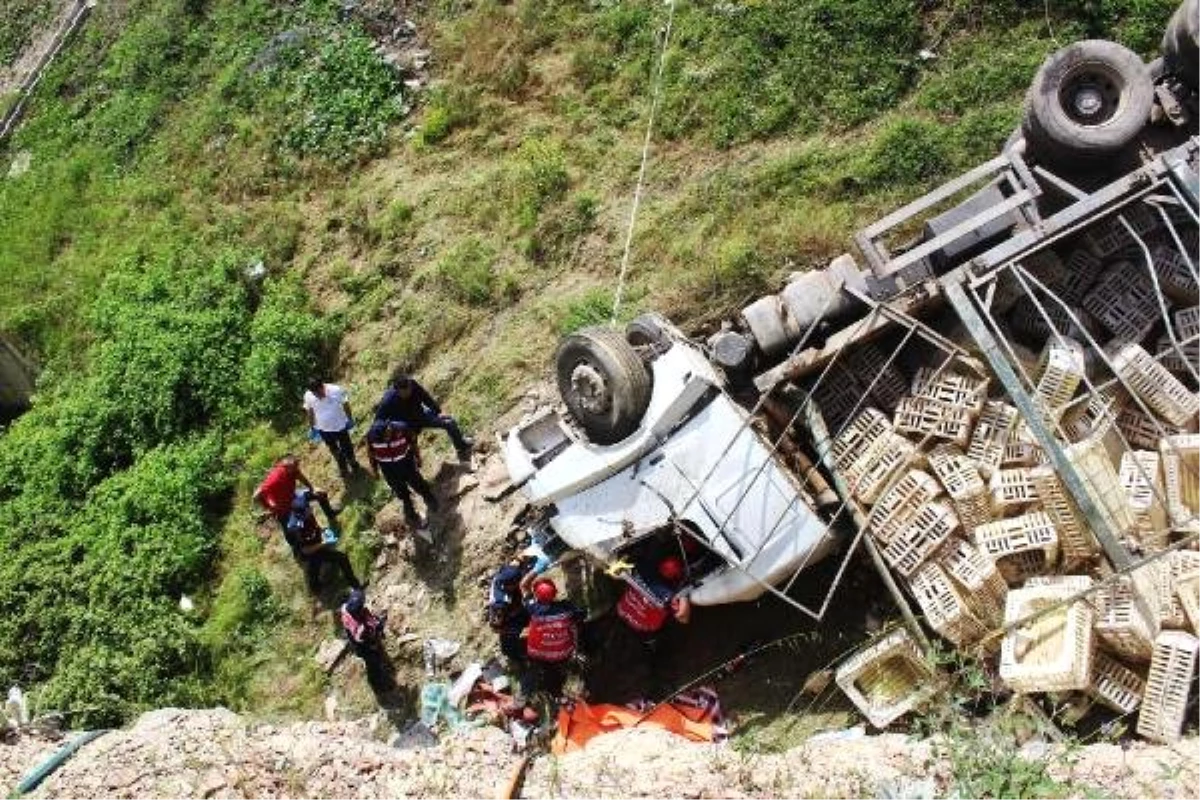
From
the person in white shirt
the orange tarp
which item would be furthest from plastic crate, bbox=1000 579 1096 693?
the person in white shirt

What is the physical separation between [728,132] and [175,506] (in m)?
6.14

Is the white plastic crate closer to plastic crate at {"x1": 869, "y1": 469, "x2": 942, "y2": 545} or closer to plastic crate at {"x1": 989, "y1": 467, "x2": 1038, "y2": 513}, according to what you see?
plastic crate at {"x1": 989, "y1": 467, "x2": 1038, "y2": 513}

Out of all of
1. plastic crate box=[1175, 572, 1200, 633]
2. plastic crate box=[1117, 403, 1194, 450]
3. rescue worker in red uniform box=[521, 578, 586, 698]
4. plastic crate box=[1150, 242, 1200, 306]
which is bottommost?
plastic crate box=[1175, 572, 1200, 633]

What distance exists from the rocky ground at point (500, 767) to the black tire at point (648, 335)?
2673mm

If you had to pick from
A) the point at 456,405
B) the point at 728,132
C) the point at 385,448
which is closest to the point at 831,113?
the point at 728,132

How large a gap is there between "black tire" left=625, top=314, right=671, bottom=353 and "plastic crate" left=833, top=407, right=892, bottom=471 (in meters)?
1.37

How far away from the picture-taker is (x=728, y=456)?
798 centimetres

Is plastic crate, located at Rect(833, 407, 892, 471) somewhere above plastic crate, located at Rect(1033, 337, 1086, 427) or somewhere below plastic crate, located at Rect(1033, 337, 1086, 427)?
above

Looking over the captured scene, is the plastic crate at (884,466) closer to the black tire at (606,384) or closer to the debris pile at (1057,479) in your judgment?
the debris pile at (1057,479)

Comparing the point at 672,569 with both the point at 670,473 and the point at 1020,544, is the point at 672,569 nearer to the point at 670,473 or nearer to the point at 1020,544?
the point at 670,473

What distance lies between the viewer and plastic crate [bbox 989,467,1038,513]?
24.8ft

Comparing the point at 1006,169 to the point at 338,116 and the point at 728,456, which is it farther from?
the point at 338,116

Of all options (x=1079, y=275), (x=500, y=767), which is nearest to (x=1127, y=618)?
(x=1079, y=275)

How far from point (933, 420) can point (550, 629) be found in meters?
2.94
